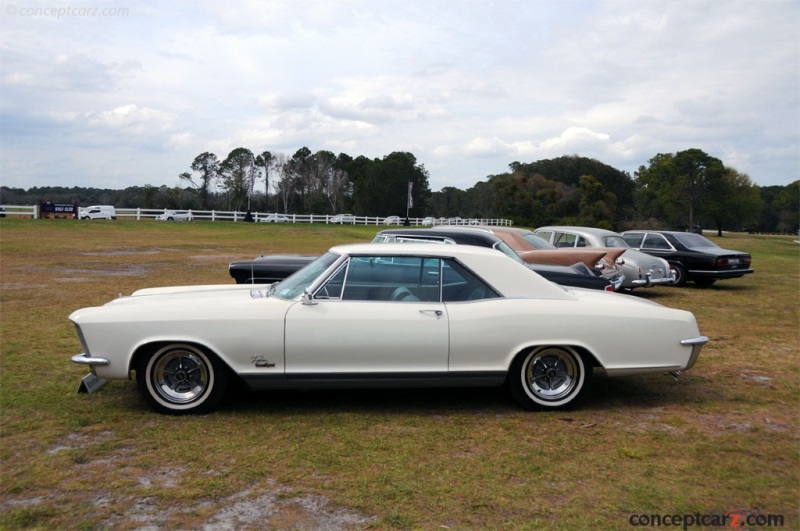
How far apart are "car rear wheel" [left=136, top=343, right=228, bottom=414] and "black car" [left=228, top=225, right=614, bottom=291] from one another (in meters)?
3.02

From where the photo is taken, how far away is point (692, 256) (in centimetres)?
1536

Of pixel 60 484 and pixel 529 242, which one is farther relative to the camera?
pixel 529 242

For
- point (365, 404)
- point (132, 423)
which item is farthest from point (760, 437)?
point (132, 423)

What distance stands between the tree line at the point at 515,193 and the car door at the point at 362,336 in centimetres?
5461

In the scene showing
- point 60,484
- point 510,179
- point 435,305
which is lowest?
point 60,484

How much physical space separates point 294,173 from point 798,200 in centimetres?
6901

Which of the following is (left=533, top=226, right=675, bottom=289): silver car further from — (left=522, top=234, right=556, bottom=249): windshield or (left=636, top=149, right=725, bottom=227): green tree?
(left=636, top=149, right=725, bottom=227): green tree

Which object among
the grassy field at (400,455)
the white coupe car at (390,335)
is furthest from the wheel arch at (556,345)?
the grassy field at (400,455)

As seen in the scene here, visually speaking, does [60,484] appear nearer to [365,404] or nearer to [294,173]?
[365,404]

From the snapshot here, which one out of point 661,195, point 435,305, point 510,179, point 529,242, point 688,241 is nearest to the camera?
point 435,305

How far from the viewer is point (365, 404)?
552 centimetres

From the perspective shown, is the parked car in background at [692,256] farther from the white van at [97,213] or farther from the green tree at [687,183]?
the green tree at [687,183]

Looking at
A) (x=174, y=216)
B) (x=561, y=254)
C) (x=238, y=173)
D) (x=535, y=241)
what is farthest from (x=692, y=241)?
(x=238, y=173)

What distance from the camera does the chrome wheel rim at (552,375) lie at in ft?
17.3
